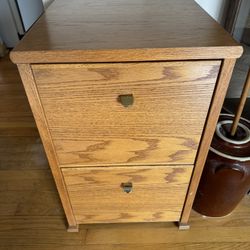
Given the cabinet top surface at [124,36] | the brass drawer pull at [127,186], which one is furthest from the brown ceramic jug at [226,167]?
the cabinet top surface at [124,36]

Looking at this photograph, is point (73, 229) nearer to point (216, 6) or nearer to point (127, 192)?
point (127, 192)

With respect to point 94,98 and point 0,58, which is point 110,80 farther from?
point 0,58

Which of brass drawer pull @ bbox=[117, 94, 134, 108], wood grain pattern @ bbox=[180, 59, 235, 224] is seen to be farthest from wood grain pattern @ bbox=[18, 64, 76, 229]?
wood grain pattern @ bbox=[180, 59, 235, 224]

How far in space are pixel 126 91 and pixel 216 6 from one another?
0.58 metres

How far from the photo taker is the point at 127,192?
0.69 m

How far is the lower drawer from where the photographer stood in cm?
64

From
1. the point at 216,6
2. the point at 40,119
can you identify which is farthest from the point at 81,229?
the point at 216,6

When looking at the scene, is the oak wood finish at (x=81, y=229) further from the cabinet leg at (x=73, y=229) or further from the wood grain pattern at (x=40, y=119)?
the wood grain pattern at (x=40, y=119)

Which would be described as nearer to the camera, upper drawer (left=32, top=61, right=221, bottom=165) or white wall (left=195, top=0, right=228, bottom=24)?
upper drawer (left=32, top=61, right=221, bottom=165)

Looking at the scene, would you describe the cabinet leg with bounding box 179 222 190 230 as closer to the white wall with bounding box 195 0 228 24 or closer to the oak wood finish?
the oak wood finish

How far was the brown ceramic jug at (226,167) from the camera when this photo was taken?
68 cm

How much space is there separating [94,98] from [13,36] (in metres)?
2.15

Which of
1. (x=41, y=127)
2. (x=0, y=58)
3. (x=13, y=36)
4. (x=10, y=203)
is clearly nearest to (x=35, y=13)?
(x=13, y=36)

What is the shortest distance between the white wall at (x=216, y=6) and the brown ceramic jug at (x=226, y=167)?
36 centimetres
